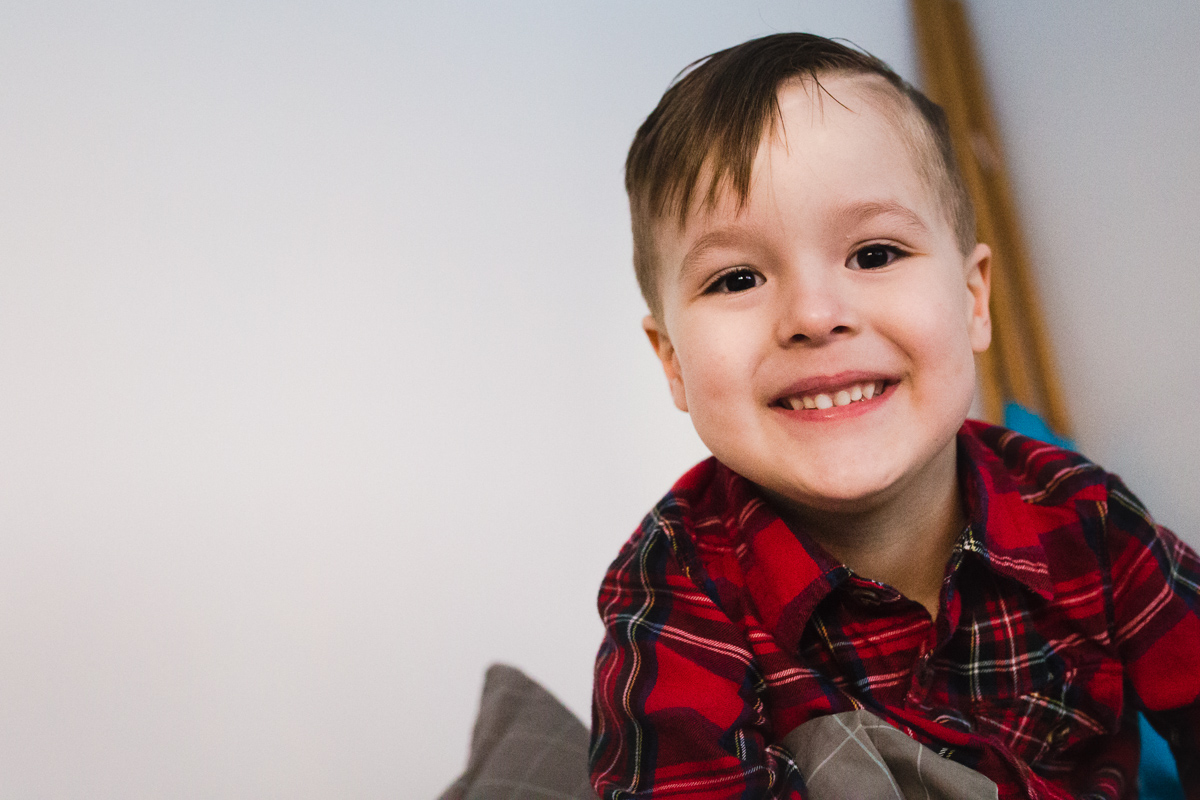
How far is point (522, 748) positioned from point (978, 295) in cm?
56

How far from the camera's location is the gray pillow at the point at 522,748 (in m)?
0.75

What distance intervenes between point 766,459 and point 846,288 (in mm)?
130

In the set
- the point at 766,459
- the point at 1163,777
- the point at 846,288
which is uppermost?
the point at 846,288

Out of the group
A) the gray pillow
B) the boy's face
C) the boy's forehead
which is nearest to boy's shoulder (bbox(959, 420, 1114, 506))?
the boy's face

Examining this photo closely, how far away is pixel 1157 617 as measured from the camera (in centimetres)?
67

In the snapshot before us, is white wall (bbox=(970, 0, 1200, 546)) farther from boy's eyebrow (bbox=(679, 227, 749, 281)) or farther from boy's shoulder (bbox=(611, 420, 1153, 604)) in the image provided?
boy's eyebrow (bbox=(679, 227, 749, 281))

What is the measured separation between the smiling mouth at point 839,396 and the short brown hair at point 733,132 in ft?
0.47

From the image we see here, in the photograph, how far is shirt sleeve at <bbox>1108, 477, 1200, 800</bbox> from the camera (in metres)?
0.67

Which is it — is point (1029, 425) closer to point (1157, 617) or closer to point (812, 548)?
point (1157, 617)

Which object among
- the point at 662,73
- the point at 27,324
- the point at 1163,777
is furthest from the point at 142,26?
the point at 1163,777

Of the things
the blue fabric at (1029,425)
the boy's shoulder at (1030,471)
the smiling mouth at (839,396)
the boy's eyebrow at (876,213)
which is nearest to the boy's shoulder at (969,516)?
the boy's shoulder at (1030,471)

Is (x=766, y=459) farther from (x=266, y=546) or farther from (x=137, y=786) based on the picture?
(x=137, y=786)

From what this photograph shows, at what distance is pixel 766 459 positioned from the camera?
2.07 ft

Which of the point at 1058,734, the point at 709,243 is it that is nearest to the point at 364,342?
the point at 709,243
